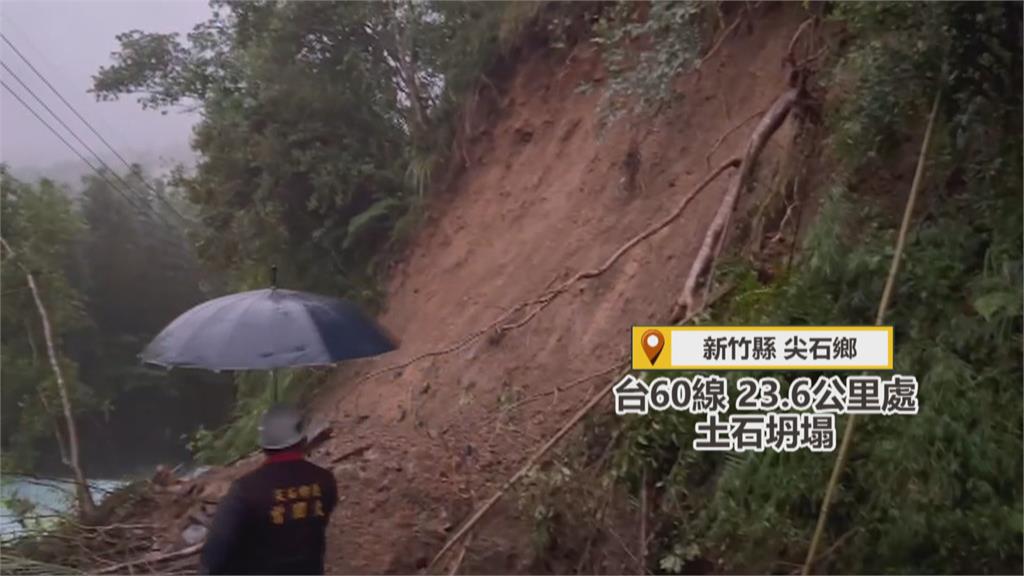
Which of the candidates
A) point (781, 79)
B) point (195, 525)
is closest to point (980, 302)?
point (781, 79)

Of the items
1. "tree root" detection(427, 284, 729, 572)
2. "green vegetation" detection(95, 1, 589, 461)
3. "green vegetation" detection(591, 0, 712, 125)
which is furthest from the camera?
"green vegetation" detection(95, 1, 589, 461)

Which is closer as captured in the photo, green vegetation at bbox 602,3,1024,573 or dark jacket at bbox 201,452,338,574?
dark jacket at bbox 201,452,338,574

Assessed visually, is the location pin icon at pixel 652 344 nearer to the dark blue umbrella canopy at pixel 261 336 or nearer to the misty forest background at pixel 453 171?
the misty forest background at pixel 453 171

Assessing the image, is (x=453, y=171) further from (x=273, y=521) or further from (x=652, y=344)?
(x=273, y=521)

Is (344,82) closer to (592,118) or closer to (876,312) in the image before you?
(592,118)

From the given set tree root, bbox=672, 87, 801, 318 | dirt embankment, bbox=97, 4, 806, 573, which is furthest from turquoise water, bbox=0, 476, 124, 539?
tree root, bbox=672, 87, 801, 318

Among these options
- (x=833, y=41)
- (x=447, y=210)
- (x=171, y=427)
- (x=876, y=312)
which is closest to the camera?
(x=876, y=312)

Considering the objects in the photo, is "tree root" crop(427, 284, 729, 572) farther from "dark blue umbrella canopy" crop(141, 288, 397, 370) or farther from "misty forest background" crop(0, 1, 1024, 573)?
"dark blue umbrella canopy" crop(141, 288, 397, 370)

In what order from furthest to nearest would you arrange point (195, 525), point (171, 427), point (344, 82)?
point (344, 82) → point (171, 427) → point (195, 525)

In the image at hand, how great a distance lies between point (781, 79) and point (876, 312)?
240 cm

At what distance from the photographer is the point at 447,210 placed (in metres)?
8.91

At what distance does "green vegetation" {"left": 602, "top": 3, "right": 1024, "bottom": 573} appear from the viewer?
4.35 m

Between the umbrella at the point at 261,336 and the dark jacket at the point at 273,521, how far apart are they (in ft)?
1.07

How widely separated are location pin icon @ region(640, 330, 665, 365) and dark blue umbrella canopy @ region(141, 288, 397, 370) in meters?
1.33
